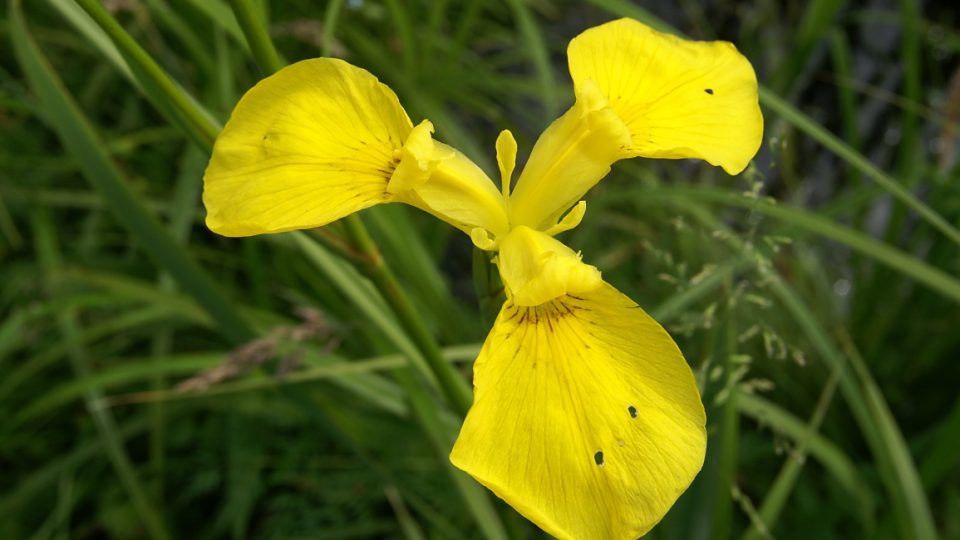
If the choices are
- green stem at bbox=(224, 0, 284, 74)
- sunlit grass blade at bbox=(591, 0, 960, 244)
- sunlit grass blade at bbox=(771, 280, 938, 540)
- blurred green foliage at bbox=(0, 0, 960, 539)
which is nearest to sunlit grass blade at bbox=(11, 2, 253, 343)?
blurred green foliage at bbox=(0, 0, 960, 539)

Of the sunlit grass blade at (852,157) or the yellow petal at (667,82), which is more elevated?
the yellow petal at (667,82)

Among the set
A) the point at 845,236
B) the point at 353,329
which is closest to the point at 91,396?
the point at 353,329

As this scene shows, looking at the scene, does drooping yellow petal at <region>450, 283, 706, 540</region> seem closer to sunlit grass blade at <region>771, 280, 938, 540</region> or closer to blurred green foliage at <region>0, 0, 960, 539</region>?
blurred green foliage at <region>0, 0, 960, 539</region>

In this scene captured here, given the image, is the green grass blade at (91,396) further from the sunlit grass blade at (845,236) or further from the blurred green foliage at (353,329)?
the sunlit grass blade at (845,236)

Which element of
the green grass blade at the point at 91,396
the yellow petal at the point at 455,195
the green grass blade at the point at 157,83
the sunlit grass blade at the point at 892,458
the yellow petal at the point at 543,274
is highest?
the green grass blade at the point at 157,83

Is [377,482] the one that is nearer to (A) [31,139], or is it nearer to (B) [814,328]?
(B) [814,328]

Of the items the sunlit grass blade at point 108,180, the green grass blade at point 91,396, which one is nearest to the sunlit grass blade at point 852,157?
the sunlit grass blade at point 108,180
